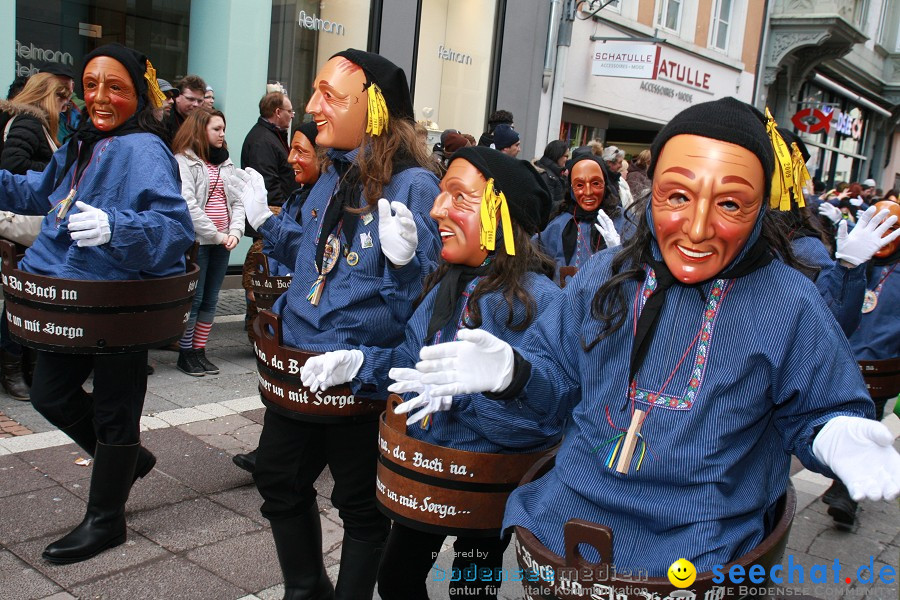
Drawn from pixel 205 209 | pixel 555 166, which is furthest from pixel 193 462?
pixel 555 166

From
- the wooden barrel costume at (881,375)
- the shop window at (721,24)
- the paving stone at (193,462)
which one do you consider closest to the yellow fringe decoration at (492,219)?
the paving stone at (193,462)

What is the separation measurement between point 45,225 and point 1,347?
2.30 m

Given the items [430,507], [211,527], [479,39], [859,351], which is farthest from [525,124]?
[430,507]

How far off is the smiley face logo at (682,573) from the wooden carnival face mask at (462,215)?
48.9 inches

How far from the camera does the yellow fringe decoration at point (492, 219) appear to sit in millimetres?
2711

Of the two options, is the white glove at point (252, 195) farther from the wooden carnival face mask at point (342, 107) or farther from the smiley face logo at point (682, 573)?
the smiley face logo at point (682, 573)

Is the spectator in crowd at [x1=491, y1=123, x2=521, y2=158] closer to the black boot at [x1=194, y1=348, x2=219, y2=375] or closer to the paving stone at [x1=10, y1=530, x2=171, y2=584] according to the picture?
the black boot at [x1=194, y1=348, x2=219, y2=375]

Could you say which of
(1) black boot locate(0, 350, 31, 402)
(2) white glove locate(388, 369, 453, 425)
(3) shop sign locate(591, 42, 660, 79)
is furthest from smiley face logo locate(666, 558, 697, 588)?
(3) shop sign locate(591, 42, 660, 79)

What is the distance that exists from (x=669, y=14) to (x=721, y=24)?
8.00 feet

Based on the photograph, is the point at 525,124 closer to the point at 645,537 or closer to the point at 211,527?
the point at 211,527

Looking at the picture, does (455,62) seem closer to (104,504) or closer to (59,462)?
(59,462)

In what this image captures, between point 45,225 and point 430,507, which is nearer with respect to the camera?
point 430,507

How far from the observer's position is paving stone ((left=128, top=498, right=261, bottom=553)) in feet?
11.8

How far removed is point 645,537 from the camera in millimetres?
1941
